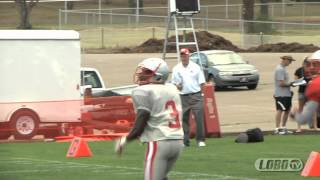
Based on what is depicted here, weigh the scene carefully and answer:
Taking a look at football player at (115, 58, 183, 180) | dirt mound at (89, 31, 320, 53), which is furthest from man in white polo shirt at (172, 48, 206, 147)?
dirt mound at (89, 31, 320, 53)

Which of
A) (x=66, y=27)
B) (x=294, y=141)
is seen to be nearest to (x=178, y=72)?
(x=294, y=141)

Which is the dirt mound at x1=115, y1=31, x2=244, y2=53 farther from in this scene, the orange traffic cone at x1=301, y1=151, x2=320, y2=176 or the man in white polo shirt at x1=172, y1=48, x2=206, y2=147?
the orange traffic cone at x1=301, y1=151, x2=320, y2=176

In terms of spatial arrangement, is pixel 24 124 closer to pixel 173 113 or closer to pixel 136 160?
pixel 136 160

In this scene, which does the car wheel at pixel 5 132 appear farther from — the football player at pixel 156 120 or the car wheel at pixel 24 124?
the football player at pixel 156 120

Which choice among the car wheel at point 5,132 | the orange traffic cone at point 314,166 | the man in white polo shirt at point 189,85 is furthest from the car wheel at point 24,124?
the orange traffic cone at point 314,166

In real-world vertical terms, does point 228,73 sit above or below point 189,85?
below

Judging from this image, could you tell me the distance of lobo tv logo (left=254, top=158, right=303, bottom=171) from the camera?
1215 cm

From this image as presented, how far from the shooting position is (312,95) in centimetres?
796

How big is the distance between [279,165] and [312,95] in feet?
14.6

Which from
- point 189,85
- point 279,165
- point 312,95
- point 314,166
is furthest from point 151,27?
point 312,95

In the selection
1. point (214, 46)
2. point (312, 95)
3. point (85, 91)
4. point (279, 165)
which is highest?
point (214, 46)

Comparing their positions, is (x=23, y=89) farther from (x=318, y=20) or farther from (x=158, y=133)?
(x=318, y=20)

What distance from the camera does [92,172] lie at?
494 inches

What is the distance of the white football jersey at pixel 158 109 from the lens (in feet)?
26.6
